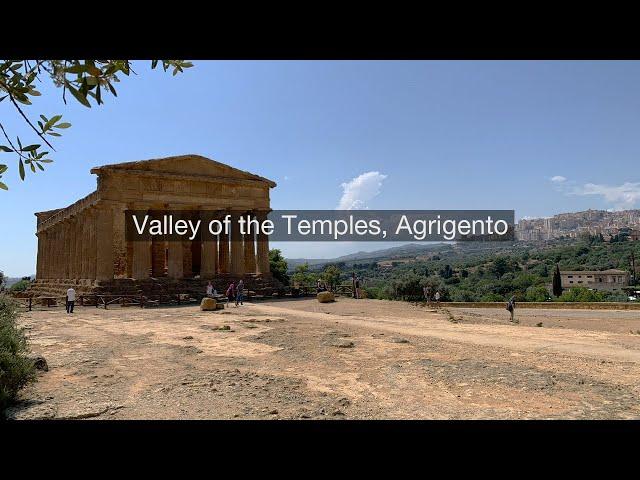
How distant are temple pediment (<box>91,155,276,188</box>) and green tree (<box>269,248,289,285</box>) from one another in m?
18.5

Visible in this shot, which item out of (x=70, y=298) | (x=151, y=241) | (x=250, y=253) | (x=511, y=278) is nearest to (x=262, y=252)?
(x=250, y=253)

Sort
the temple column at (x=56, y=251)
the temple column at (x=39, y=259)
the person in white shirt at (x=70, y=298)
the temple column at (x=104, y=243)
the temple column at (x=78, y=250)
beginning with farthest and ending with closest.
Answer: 1. the temple column at (x=39, y=259)
2. the temple column at (x=56, y=251)
3. the temple column at (x=78, y=250)
4. the temple column at (x=104, y=243)
5. the person in white shirt at (x=70, y=298)

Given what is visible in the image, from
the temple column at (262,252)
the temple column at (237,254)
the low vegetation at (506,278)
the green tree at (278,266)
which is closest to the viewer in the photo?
the temple column at (237,254)

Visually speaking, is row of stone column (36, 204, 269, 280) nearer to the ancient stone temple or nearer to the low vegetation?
the ancient stone temple

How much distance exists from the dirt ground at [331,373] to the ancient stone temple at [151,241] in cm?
1499

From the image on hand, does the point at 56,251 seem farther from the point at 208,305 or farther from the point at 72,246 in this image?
the point at 208,305

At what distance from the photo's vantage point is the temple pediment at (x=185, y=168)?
3106 centimetres

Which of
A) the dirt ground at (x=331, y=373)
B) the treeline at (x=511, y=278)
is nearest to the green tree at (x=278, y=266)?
the treeline at (x=511, y=278)

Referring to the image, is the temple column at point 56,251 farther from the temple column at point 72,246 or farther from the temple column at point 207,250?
the temple column at point 207,250

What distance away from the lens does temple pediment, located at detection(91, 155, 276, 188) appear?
31.1 m
